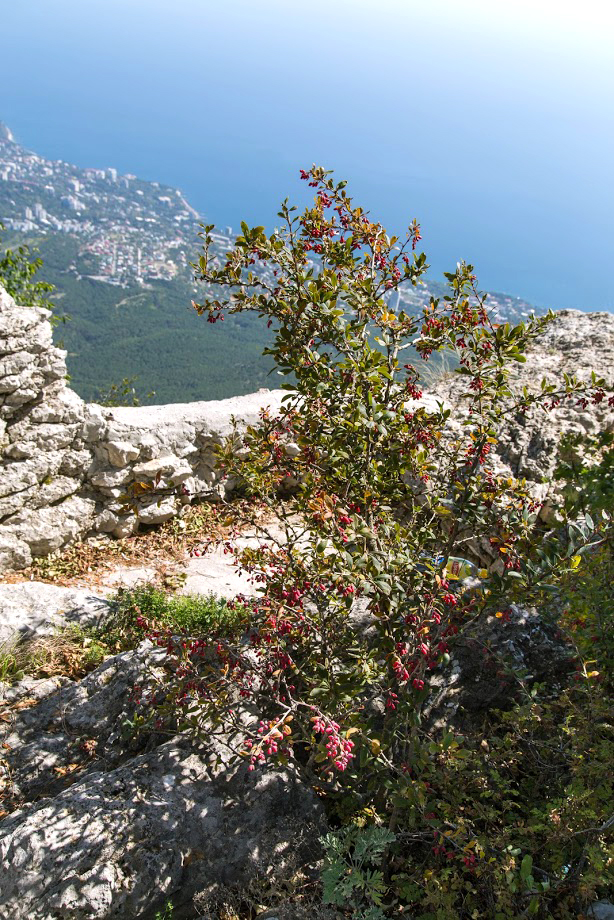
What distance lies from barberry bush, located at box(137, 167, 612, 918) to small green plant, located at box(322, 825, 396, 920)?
6 cm

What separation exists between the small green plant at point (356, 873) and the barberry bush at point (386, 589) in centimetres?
6

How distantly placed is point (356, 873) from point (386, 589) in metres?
1.69

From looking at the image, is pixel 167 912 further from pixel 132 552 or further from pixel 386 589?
pixel 132 552

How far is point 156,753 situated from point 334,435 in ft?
8.49

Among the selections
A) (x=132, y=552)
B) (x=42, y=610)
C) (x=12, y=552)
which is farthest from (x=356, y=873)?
(x=12, y=552)

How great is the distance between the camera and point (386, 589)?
297 cm

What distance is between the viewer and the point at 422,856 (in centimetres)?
379

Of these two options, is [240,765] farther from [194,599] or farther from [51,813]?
[194,599]

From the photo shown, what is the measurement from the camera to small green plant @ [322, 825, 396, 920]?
3234mm

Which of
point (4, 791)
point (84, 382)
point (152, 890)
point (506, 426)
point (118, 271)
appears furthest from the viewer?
point (118, 271)

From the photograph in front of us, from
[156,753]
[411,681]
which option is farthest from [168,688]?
[411,681]

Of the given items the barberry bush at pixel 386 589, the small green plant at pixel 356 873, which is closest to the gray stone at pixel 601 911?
the barberry bush at pixel 386 589

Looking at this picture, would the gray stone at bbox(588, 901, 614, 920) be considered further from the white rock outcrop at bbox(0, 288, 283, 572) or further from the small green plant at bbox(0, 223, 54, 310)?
the small green plant at bbox(0, 223, 54, 310)

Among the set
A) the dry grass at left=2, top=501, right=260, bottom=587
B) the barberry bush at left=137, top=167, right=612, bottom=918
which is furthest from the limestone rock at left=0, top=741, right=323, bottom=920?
the dry grass at left=2, top=501, right=260, bottom=587
